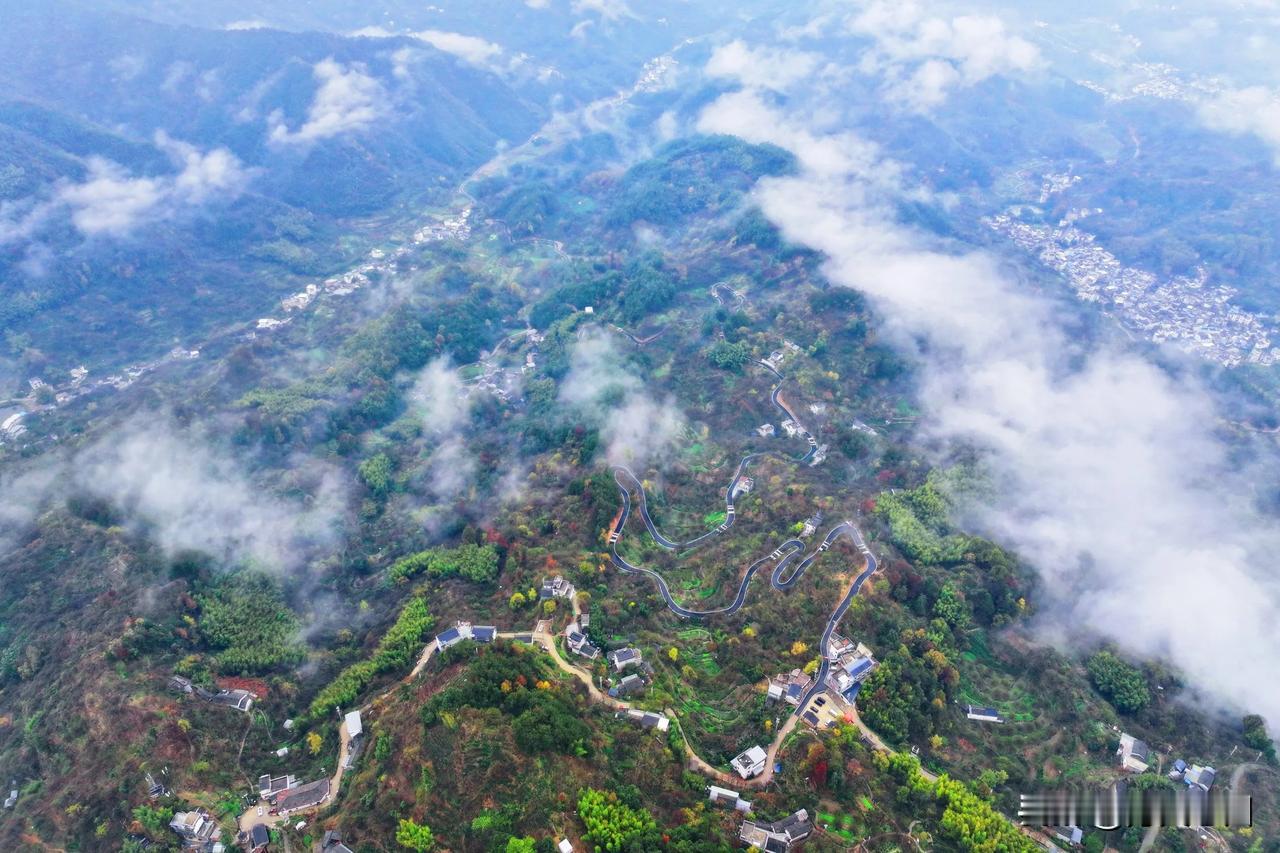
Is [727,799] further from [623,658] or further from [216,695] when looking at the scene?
[216,695]

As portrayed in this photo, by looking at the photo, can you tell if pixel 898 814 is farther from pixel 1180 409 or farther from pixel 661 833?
pixel 1180 409

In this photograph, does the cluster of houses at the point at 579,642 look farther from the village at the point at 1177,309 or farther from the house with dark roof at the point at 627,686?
the village at the point at 1177,309

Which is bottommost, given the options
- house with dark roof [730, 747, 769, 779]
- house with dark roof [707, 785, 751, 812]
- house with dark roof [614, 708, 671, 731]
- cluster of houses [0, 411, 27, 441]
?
cluster of houses [0, 411, 27, 441]

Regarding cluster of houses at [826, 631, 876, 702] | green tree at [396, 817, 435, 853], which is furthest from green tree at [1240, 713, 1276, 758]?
green tree at [396, 817, 435, 853]

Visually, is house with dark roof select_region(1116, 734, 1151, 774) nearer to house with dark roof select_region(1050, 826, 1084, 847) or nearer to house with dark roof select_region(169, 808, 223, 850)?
house with dark roof select_region(1050, 826, 1084, 847)

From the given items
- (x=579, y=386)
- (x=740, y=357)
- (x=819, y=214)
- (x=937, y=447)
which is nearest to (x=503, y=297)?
(x=579, y=386)

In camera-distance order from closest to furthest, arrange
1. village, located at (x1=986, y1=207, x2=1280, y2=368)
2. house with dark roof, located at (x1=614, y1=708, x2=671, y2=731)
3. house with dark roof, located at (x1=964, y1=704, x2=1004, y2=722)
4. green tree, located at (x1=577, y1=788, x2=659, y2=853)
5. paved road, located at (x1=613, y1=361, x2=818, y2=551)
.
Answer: green tree, located at (x1=577, y1=788, x2=659, y2=853) → house with dark roof, located at (x1=614, y1=708, x2=671, y2=731) → house with dark roof, located at (x1=964, y1=704, x2=1004, y2=722) → paved road, located at (x1=613, y1=361, x2=818, y2=551) → village, located at (x1=986, y1=207, x2=1280, y2=368)

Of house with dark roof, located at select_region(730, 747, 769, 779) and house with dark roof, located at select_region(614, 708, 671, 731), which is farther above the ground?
house with dark roof, located at select_region(614, 708, 671, 731)
